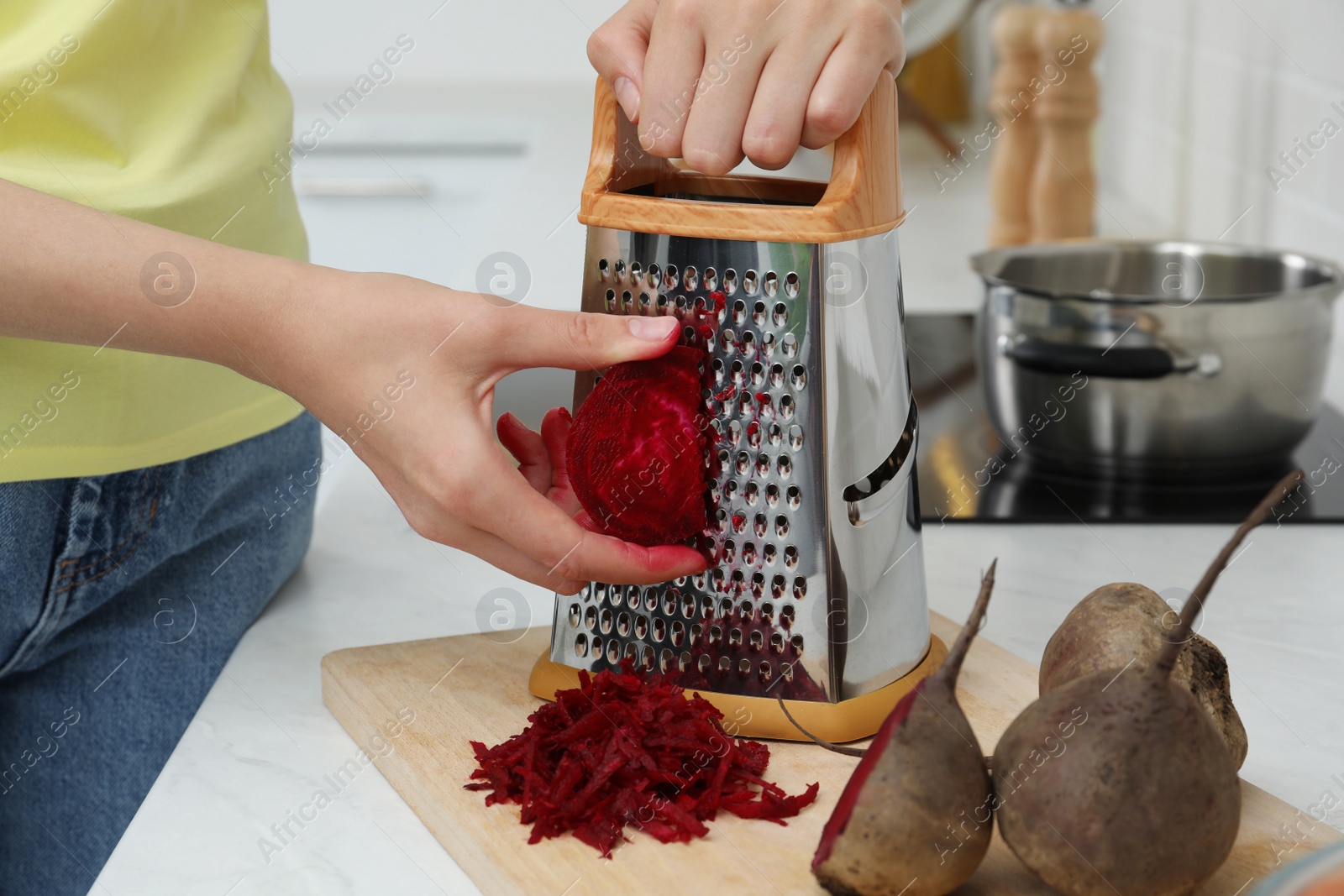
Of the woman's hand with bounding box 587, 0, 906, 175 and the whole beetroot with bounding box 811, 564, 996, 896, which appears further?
the woman's hand with bounding box 587, 0, 906, 175

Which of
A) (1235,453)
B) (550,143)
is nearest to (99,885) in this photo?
(1235,453)

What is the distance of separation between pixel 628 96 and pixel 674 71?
1.6 inches

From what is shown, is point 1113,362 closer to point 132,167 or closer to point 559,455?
point 559,455

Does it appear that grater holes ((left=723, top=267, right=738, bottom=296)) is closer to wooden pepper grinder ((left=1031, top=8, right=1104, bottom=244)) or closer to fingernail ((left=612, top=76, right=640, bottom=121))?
fingernail ((left=612, top=76, right=640, bottom=121))

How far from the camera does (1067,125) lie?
1792mm

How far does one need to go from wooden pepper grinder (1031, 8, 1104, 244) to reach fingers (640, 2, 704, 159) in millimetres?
1197

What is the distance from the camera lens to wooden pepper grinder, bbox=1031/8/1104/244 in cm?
176

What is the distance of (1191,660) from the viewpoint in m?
0.62

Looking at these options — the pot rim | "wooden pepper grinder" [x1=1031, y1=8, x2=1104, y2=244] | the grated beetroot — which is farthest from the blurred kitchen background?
the grated beetroot

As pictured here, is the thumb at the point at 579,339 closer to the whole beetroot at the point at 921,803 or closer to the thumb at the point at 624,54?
the thumb at the point at 624,54

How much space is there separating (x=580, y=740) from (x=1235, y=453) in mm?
768

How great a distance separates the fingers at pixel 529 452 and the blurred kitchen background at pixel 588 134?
0.40m

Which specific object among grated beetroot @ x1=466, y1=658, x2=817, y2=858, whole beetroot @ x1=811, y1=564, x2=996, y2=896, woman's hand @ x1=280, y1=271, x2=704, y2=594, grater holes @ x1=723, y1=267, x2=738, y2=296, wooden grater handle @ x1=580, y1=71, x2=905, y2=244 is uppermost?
wooden grater handle @ x1=580, y1=71, x2=905, y2=244

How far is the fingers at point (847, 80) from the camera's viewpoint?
0.67 m
